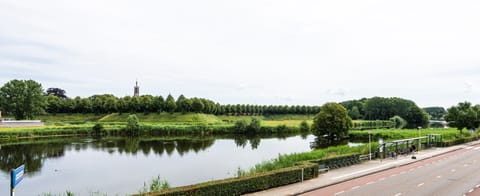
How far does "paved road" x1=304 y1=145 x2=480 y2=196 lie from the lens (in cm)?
1928

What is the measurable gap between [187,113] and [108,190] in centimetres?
8821

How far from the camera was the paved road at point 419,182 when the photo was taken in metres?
19.3

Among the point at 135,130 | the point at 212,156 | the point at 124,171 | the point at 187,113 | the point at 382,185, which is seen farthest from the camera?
the point at 187,113

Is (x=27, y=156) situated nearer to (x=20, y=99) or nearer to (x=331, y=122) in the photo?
(x=331, y=122)

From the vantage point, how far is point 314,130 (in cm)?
6919

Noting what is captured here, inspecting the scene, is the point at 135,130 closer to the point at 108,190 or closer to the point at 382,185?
the point at 108,190

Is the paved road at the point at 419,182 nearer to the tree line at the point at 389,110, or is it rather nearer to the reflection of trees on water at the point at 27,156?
the reflection of trees on water at the point at 27,156

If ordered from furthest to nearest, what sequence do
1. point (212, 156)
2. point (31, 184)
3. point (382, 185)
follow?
point (212, 156)
point (31, 184)
point (382, 185)

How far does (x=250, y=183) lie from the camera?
61.2ft

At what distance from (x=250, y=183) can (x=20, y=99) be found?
305 ft

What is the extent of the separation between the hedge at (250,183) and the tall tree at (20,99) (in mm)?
91264

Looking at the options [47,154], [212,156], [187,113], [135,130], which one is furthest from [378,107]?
[47,154]

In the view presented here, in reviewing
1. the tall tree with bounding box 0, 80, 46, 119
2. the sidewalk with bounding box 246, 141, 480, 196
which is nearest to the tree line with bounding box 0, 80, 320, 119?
the tall tree with bounding box 0, 80, 46, 119

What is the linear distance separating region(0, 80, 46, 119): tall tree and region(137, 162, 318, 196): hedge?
91.3 m
